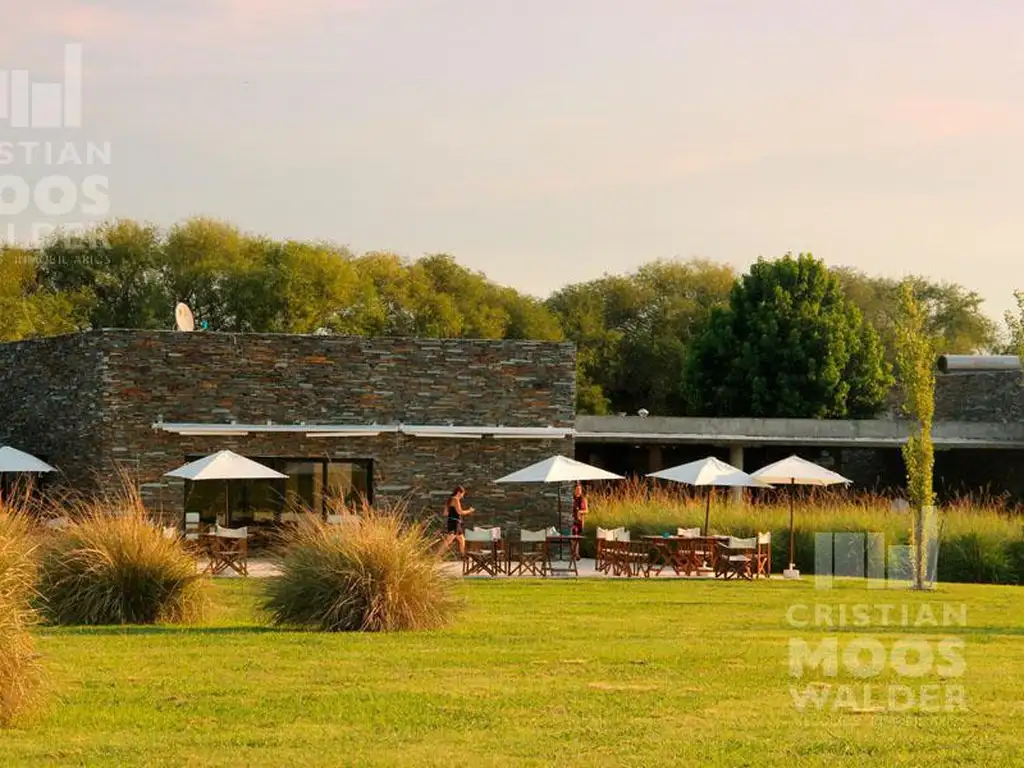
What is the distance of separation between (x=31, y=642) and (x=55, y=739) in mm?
793

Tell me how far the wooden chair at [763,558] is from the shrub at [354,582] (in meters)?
9.58

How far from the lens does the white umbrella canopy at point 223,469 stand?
22906mm

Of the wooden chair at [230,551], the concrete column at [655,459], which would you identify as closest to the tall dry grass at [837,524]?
the wooden chair at [230,551]

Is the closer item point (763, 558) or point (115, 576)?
point (115, 576)

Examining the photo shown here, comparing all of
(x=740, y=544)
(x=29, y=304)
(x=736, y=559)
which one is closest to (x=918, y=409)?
(x=740, y=544)

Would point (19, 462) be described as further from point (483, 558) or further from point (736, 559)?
point (736, 559)

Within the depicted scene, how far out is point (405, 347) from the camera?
27.1 metres

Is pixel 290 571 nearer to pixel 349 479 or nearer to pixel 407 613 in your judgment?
pixel 407 613

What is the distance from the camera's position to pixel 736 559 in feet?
73.0

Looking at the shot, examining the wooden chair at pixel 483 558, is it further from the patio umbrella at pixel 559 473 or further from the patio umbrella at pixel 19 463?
the patio umbrella at pixel 19 463

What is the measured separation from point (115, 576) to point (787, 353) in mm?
41222

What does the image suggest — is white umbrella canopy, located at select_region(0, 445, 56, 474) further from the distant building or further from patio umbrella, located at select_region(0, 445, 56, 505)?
the distant building

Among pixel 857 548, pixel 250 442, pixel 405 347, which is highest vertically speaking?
pixel 405 347

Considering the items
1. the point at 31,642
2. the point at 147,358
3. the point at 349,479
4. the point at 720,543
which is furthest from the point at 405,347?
the point at 31,642
